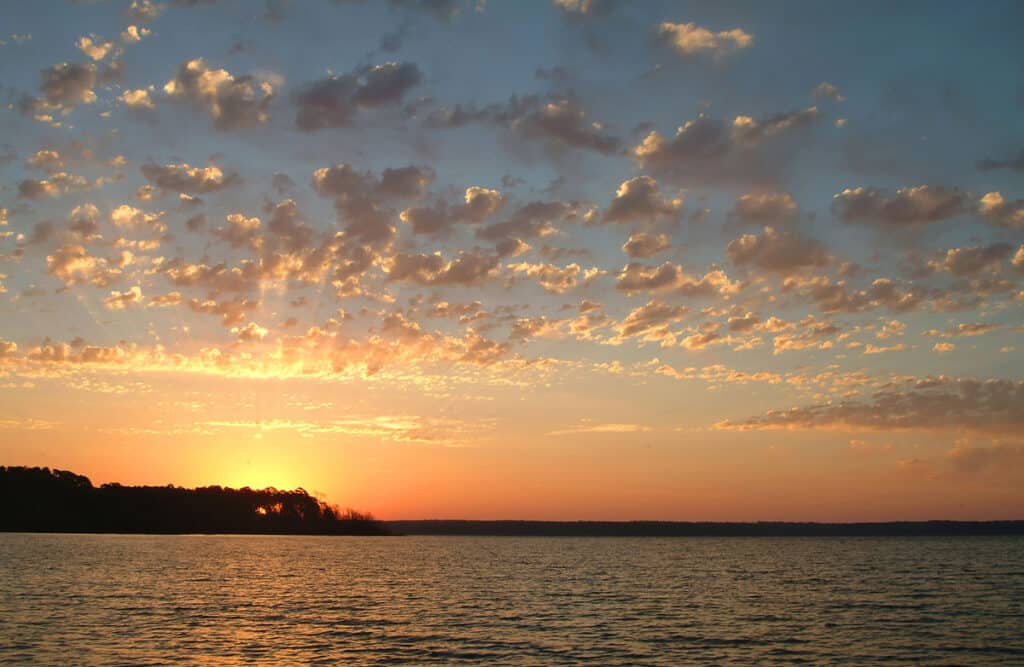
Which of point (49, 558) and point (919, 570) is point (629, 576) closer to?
point (919, 570)

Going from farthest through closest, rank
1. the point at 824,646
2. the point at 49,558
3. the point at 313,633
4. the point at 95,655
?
the point at 49,558 → the point at 313,633 → the point at 824,646 → the point at 95,655

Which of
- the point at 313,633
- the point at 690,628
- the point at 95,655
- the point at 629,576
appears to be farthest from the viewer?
the point at 629,576

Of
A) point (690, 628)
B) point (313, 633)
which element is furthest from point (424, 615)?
point (690, 628)

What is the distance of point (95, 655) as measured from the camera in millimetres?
43969

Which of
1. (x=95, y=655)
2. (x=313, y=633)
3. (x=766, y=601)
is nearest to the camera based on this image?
(x=95, y=655)

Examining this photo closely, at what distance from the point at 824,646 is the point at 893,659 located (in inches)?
198

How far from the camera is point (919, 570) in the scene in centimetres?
13138

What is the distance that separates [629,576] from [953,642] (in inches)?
2536

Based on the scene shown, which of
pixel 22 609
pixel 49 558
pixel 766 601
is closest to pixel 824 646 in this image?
pixel 766 601

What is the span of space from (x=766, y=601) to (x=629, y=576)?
37.9 m

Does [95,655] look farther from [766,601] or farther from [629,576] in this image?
[629,576]

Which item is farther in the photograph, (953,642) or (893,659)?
(953,642)

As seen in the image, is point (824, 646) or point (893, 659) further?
point (824, 646)

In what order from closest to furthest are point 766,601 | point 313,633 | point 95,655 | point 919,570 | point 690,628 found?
point 95,655 < point 313,633 < point 690,628 < point 766,601 < point 919,570
